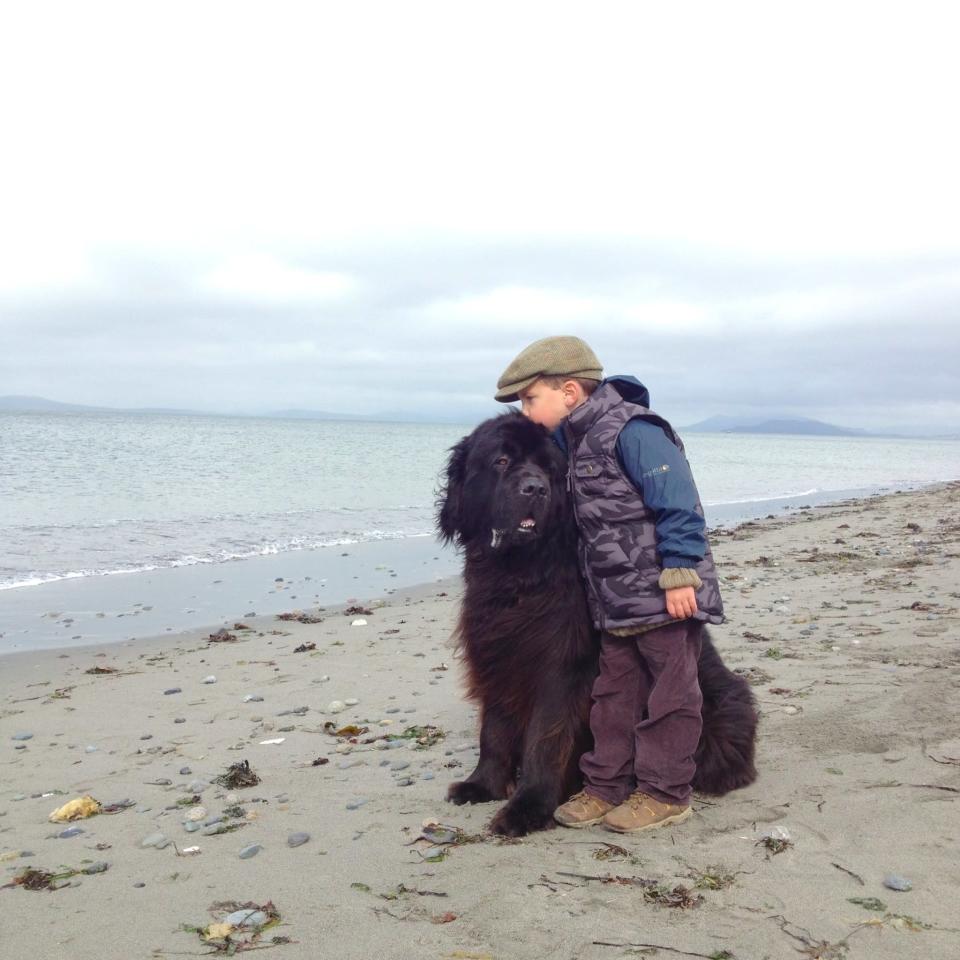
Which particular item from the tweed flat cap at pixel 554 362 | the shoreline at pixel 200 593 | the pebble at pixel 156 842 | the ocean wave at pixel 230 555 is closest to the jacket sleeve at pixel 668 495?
the tweed flat cap at pixel 554 362

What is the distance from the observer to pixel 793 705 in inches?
183

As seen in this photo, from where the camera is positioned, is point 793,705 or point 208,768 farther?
point 793,705

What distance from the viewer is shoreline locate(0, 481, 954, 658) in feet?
25.8

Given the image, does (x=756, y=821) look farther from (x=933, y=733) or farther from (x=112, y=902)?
(x=112, y=902)

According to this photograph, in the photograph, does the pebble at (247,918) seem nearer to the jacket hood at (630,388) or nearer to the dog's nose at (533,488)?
the dog's nose at (533,488)

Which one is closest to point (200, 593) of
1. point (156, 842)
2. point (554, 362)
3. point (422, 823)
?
point (156, 842)

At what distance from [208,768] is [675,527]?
2.72 meters

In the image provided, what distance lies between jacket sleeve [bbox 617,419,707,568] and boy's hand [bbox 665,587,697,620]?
0.08m

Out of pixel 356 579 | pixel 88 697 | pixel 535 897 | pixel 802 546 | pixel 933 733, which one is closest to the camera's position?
pixel 535 897

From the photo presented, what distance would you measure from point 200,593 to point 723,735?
7.44 metres

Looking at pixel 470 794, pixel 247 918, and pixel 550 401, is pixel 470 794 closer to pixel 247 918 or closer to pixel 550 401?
pixel 247 918

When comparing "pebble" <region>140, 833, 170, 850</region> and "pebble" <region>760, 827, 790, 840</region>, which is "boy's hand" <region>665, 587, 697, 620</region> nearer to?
"pebble" <region>760, 827, 790, 840</region>

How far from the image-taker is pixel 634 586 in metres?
3.21

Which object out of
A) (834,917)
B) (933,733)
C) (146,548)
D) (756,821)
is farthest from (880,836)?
(146,548)
